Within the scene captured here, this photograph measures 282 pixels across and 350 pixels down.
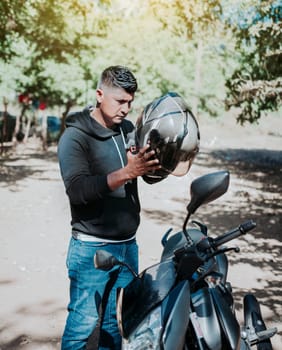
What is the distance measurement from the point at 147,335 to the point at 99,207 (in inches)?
35.8

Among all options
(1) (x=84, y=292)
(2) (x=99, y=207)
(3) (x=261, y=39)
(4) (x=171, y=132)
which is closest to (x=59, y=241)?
(1) (x=84, y=292)

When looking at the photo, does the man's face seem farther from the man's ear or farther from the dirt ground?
the dirt ground

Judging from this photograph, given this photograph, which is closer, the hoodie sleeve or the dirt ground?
the hoodie sleeve

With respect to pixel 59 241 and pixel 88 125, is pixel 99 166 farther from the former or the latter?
pixel 59 241

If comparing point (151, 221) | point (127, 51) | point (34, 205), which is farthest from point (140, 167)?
point (127, 51)

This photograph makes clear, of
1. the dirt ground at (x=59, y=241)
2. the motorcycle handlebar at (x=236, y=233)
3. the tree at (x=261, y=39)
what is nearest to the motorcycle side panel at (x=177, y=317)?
the motorcycle handlebar at (x=236, y=233)

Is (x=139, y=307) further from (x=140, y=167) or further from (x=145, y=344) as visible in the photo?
(x=140, y=167)

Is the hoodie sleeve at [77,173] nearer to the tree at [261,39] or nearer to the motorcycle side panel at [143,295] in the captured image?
the motorcycle side panel at [143,295]

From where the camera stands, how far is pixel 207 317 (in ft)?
5.76

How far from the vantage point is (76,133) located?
2371 millimetres

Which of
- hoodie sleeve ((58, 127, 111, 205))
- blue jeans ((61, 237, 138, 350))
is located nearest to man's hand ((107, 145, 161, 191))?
hoodie sleeve ((58, 127, 111, 205))

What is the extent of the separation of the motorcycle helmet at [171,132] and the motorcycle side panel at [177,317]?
1.78 ft

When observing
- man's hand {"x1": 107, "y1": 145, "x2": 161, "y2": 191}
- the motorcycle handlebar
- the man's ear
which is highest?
the man's ear

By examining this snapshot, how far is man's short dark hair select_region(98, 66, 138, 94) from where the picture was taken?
2348 mm
